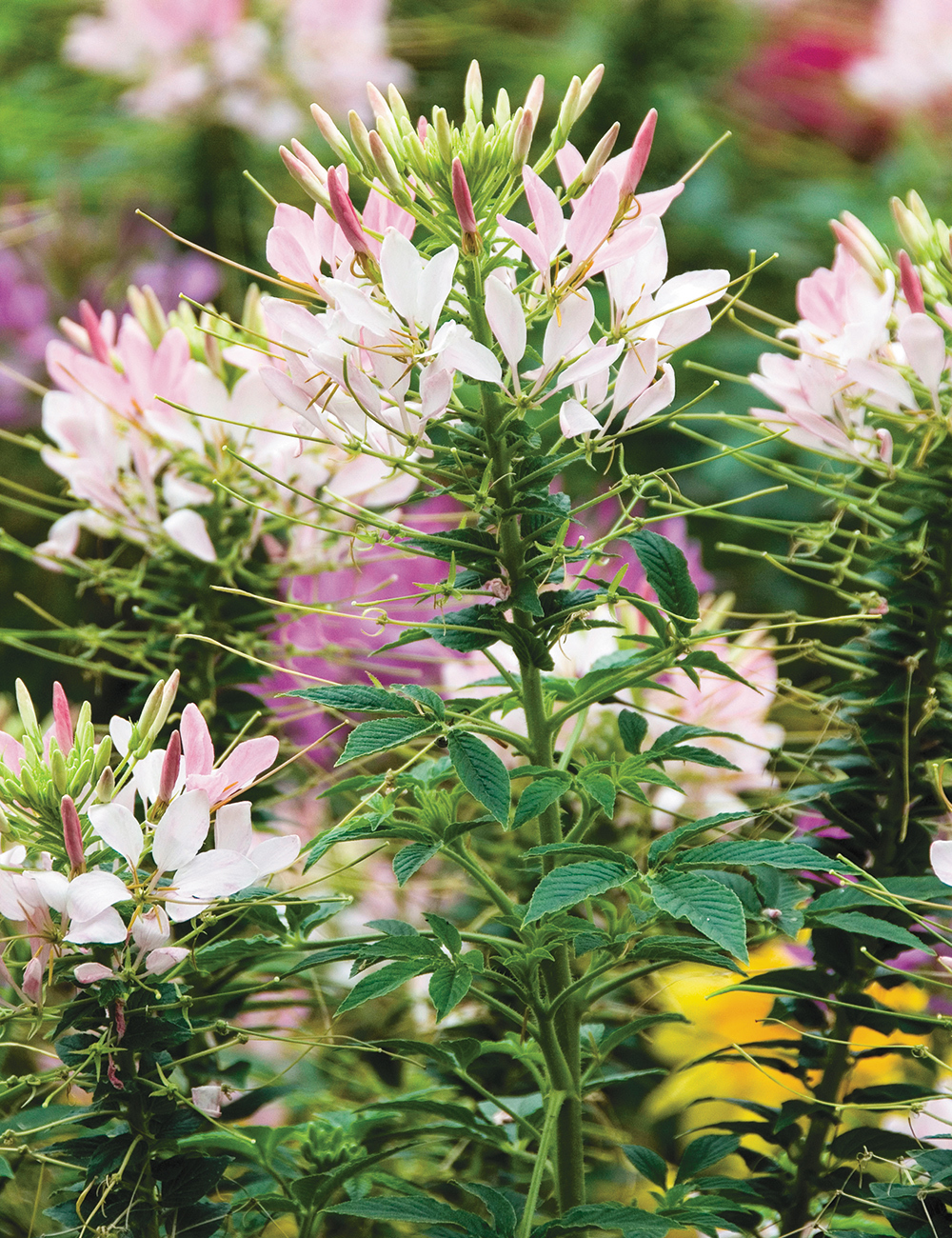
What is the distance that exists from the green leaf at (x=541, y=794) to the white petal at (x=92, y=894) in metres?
0.11

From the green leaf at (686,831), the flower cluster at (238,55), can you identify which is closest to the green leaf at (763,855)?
the green leaf at (686,831)

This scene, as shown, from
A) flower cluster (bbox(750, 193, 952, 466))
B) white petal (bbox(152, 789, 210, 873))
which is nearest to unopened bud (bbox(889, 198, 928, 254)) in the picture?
flower cluster (bbox(750, 193, 952, 466))

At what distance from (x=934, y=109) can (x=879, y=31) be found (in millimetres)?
130

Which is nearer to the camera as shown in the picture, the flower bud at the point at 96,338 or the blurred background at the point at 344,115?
the flower bud at the point at 96,338

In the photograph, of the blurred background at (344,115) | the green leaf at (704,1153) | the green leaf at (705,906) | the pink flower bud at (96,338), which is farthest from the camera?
the blurred background at (344,115)

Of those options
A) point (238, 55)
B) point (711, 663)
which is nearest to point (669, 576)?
point (711, 663)

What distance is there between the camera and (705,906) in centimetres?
30

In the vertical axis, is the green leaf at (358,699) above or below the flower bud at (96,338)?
below

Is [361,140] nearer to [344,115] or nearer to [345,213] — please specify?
[345,213]

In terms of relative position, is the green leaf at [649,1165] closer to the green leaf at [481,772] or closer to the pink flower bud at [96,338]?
the green leaf at [481,772]

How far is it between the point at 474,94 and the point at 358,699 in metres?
0.19

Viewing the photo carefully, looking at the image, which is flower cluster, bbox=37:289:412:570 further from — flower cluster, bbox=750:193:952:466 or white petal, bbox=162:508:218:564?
flower cluster, bbox=750:193:952:466

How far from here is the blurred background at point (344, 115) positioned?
0.92m

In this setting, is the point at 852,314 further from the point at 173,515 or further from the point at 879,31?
the point at 879,31
